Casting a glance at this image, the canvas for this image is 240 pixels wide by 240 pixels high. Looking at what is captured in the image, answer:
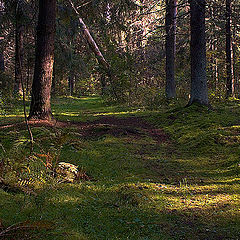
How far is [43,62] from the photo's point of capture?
30.4ft

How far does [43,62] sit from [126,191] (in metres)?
6.09

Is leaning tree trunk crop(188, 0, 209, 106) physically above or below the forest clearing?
above

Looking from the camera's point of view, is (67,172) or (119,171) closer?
(67,172)

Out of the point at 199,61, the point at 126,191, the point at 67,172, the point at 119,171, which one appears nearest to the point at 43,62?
the point at 119,171

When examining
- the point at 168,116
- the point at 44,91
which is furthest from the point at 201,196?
the point at 168,116

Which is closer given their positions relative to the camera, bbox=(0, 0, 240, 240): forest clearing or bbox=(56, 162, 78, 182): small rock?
bbox=(0, 0, 240, 240): forest clearing

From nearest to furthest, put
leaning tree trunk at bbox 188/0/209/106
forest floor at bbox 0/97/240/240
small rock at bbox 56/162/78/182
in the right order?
1. forest floor at bbox 0/97/240/240
2. small rock at bbox 56/162/78/182
3. leaning tree trunk at bbox 188/0/209/106

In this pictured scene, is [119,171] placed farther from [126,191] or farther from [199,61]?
[199,61]

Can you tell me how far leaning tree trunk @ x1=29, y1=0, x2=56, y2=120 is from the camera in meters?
9.26

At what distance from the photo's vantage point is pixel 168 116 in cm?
1275

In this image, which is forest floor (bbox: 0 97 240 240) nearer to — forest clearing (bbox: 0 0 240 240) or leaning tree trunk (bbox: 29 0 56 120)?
forest clearing (bbox: 0 0 240 240)

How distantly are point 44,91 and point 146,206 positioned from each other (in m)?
6.29

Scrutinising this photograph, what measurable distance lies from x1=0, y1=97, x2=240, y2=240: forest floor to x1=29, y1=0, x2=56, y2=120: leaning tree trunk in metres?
0.87

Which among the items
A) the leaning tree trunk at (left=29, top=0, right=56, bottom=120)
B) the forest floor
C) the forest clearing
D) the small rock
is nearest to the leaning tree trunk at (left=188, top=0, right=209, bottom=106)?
the forest clearing
